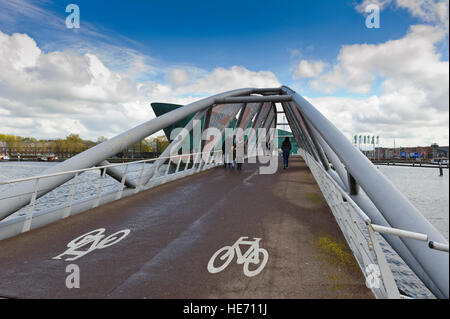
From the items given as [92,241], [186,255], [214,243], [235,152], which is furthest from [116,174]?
[235,152]

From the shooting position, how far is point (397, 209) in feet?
13.8

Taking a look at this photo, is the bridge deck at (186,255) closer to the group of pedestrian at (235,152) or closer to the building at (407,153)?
the group of pedestrian at (235,152)

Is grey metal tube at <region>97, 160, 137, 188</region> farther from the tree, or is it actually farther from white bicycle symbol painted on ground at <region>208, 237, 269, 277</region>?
the tree

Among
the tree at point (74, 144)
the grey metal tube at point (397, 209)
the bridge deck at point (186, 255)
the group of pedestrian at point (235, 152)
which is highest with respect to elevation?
the tree at point (74, 144)

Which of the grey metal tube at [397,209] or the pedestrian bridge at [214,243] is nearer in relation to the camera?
the grey metal tube at [397,209]

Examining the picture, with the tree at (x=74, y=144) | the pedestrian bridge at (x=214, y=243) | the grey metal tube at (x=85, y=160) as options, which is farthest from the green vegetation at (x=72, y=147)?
the pedestrian bridge at (x=214, y=243)

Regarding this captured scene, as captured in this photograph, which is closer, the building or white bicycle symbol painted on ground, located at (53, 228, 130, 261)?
white bicycle symbol painted on ground, located at (53, 228, 130, 261)

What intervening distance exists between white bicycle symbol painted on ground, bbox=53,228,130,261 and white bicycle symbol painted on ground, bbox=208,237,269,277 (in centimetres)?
204

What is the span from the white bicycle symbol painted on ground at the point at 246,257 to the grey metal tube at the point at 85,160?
14.3ft

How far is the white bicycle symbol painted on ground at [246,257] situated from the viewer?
4004 mm

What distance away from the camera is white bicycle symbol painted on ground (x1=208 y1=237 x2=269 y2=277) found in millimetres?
4004

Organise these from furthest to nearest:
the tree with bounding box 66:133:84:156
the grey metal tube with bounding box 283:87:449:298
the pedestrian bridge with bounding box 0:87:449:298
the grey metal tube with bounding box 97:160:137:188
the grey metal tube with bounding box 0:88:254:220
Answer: the tree with bounding box 66:133:84:156, the grey metal tube with bounding box 97:160:137:188, the grey metal tube with bounding box 0:88:254:220, the pedestrian bridge with bounding box 0:87:449:298, the grey metal tube with bounding box 283:87:449:298

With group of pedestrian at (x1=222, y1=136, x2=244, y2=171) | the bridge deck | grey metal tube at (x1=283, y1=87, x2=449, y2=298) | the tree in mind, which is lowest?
the bridge deck

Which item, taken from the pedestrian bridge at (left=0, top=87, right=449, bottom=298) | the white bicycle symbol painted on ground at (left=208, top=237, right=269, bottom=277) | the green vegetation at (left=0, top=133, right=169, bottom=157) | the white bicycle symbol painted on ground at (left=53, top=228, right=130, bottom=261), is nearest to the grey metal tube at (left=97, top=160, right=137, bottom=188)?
the pedestrian bridge at (left=0, top=87, right=449, bottom=298)
